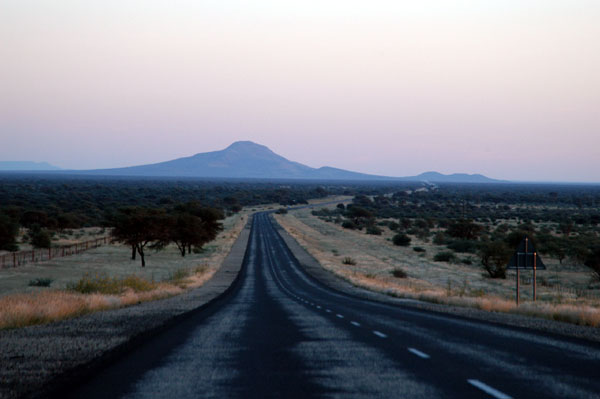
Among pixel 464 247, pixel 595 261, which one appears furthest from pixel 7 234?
pixel 595 261

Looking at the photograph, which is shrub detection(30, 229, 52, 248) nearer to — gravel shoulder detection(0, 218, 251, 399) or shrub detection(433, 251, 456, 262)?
shrub detection(433, 251, 456, 262)

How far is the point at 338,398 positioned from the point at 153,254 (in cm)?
7044

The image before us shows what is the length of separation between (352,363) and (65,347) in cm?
485

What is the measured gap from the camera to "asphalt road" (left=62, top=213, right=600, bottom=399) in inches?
272

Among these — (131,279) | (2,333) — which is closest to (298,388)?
(2,333)

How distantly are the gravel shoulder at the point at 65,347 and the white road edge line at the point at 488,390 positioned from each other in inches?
203

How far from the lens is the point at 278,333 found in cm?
1273

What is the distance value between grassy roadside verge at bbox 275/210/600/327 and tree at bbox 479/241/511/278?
4.94ft

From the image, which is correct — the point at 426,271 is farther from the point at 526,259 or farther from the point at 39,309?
the point at 39,309

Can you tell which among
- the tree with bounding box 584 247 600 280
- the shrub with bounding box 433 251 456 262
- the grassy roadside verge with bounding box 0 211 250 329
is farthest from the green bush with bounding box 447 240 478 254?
the grassy roadside verge with bounding box 0 211 250 329

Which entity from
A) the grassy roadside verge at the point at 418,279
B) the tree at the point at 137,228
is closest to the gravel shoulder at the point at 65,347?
the grassy roadside verge at the point at 418,279

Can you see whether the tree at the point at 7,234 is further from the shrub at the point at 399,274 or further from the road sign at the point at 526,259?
the road sign at the point at 526,259

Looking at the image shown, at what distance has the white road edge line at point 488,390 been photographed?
21.4 feet

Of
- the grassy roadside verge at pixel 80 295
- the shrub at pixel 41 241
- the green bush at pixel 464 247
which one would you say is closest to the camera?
the grassy roadside verge at pixel 80 295
